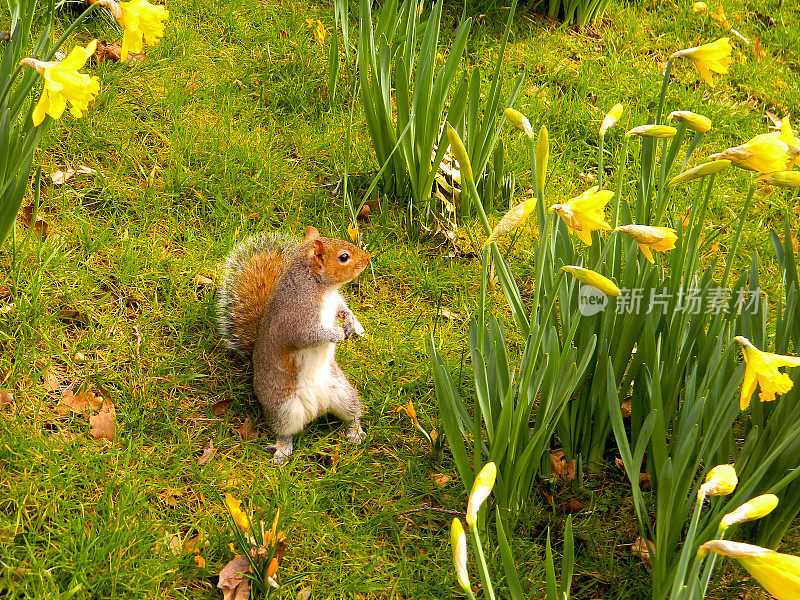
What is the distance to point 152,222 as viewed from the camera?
3289 mm

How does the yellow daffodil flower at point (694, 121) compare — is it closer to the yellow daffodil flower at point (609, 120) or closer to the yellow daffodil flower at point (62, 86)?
the yellow daffodil flower at point (609, 120)

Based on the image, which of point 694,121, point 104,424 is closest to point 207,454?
point 104,424

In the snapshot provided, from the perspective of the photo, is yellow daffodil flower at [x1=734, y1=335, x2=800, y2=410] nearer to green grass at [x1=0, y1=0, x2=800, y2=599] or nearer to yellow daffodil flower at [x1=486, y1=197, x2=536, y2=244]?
yellow daffodil flower at [x1=486, y1=197, x2=536, y2=244]

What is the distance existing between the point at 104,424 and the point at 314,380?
2.31ft

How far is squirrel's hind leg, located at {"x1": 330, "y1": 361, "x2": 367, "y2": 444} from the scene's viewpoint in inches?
105

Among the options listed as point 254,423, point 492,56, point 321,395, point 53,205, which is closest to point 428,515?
point 321,395

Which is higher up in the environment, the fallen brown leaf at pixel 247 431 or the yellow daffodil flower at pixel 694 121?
the yellow daffodil flower at pixel 694 121

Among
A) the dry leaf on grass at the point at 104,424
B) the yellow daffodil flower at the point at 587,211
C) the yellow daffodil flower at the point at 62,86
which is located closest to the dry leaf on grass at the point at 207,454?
the dry leaf on grass at the point at 104,424

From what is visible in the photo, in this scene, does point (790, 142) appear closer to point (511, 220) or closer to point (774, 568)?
point (511, 220)

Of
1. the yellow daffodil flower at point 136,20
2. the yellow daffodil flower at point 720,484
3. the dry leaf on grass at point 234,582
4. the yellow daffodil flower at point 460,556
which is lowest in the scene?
the dry leaf on grass at point 234,582

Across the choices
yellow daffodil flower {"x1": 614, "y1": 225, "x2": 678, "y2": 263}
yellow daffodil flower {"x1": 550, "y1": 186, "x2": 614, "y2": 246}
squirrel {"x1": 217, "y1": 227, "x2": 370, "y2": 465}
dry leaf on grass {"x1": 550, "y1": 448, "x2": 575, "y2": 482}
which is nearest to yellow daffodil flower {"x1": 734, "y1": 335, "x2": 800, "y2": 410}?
yellow daffodil flower {"x1": 614, "y1": 225, "x2": 678, "y2": 263}

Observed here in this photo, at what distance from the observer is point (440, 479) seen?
260 cm

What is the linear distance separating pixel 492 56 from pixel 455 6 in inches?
18.0

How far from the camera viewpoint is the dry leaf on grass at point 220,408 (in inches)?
109
